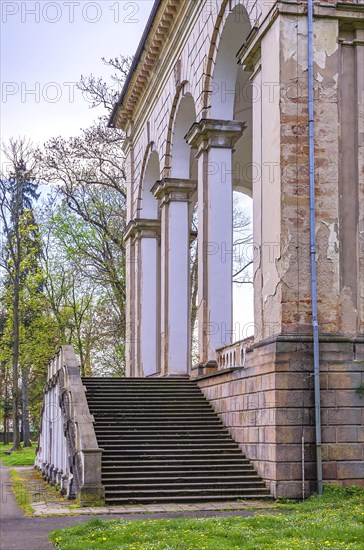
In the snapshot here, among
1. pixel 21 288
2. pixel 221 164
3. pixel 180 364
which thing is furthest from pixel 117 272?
pixel 221 164

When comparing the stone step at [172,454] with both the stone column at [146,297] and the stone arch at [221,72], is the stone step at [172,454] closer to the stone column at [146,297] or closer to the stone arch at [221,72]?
the stone arch at [221,72]

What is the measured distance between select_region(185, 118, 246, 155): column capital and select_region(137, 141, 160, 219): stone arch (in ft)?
29.2

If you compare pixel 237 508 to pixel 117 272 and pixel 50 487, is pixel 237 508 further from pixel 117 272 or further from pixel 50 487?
pixel 117 272

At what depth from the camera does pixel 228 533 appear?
9.62 m

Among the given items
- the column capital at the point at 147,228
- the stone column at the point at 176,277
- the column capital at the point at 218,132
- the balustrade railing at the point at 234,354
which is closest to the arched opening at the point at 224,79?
the column capital at the point at 218,132

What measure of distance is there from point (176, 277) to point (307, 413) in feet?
35.5

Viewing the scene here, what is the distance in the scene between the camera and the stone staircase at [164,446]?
14.8 m

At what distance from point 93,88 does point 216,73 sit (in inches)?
689

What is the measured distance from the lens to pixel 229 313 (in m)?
20.1

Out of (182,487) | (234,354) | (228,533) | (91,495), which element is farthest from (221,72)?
(228,533)

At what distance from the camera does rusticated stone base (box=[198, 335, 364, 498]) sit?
14.3 m

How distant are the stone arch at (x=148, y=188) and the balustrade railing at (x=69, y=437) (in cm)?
843

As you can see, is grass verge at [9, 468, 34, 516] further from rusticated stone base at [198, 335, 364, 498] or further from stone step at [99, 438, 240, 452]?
rusticated stone base at [198, 335, 364, 498]

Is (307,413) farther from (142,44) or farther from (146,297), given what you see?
(142,44)
